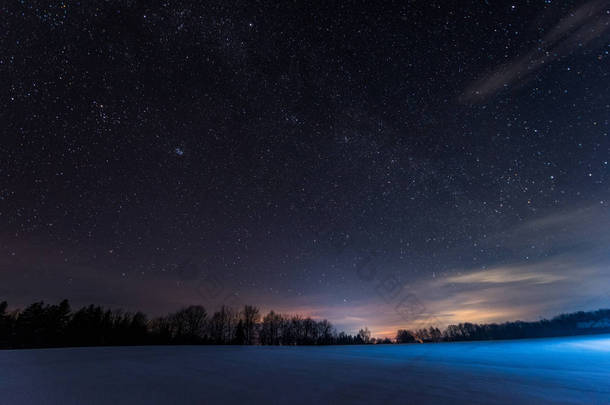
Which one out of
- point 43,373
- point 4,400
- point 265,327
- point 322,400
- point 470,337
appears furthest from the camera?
point 470,337

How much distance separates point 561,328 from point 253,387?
149 metres

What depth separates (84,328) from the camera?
2338 inches

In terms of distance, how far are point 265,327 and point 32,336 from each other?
57056 mm

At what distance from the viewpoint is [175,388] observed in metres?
7.04

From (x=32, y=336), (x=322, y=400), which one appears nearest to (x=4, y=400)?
(x=322, y=400)

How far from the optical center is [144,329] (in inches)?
2726

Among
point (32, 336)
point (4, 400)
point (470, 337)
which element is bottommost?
point (470, 337)

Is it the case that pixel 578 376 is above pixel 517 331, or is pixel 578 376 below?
above

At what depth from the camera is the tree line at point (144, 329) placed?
54688 mm

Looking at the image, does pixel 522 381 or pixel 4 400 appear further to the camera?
pixel 522 381

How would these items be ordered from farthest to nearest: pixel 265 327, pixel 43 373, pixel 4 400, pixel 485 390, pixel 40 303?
1. pixel 265 327
2. pixel 40 303
3. pixel 43 373
4. pixel 485 390
5. pixel 4 400

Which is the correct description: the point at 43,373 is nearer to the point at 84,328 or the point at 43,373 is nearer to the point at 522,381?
the point at 522,381

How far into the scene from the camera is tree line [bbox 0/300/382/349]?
54688 mm

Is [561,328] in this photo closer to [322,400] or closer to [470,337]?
[470,337]
